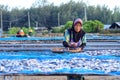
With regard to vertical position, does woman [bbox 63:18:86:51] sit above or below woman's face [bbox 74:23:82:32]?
below

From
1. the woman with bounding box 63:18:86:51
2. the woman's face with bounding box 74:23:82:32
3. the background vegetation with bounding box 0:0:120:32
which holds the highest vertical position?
the background vegetation with bounding box 0:0:120:32

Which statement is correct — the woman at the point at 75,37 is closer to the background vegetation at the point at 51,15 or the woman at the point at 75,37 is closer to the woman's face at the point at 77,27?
the woman's face at the point at 77,27

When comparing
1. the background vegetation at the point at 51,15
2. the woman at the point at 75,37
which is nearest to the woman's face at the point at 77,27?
the woman at the point at 75,37

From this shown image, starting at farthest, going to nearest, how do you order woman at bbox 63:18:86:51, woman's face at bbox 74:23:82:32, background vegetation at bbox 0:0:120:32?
background vegetation at bbox 0:0:120:32 < woman at bbox 63:18:86:51 < woman's face at bbox 74:23:82:32

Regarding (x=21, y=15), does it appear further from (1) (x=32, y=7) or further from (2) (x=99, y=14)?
(2) (x=99, y=14)

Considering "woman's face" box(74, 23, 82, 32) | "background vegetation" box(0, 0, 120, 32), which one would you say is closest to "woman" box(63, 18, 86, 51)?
"woman's face" box(74, 23, 82, 32)

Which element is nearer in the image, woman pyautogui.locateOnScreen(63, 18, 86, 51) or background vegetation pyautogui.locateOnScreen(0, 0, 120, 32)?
woman pyautogui.locateOnScreen(63, 18, 86, 51)

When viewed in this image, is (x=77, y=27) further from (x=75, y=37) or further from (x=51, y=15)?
(x=51, y=15)

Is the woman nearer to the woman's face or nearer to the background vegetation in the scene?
the woman's face

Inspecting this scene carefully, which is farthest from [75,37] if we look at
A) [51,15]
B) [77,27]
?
[51,15]

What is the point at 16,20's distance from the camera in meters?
44.8

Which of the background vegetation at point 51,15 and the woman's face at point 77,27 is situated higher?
the background vegetation at point 51,15

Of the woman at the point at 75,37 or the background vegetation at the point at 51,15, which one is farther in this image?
the background vegetation at the point at 51,15

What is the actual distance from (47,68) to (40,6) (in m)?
45.2
